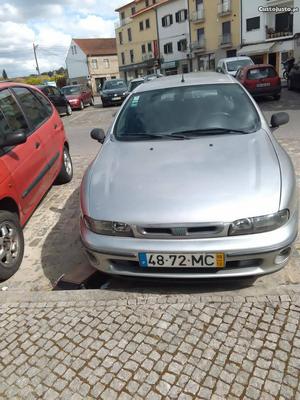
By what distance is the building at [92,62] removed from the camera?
59.7m

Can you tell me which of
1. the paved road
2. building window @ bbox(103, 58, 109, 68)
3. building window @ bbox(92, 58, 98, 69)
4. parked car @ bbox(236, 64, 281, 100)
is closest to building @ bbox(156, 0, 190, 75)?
building window @ bbox(103, 58, 109, 68)

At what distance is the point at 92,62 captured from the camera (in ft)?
196

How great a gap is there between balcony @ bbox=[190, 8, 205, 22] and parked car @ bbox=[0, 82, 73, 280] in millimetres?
41348

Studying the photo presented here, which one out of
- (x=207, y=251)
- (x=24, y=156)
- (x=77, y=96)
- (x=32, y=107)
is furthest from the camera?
(x=77, y=96)

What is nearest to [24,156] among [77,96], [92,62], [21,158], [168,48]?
[21,158]

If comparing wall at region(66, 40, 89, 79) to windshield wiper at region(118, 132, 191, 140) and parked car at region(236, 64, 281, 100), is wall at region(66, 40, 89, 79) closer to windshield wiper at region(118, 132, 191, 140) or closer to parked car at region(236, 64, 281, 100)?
parked car at region(236, 64, 281, 100)

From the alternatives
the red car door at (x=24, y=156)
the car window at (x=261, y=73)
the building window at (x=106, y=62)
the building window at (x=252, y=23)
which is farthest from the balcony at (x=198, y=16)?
the red car door at (x=24, y=156)

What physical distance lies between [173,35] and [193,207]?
48.2 m

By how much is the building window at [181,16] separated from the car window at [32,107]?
43.7 meters

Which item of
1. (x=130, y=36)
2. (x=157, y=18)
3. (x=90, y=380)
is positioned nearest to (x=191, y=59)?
(x=157, y=18)

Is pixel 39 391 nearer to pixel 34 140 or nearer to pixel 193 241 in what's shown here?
pixel 193 241

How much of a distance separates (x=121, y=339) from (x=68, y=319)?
1.59 ft

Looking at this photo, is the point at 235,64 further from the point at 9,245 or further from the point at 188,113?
the point at 9,245

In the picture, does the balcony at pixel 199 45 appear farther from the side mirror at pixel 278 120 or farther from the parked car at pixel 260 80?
the side mirror at pixel 278 120
